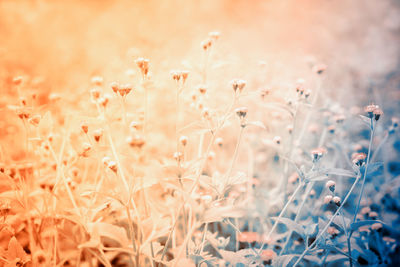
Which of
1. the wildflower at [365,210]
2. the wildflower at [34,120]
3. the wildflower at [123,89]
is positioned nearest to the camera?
the wildflower at [123,89]

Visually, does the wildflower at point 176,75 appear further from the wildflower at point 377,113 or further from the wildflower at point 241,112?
the wildflower at point 377,113

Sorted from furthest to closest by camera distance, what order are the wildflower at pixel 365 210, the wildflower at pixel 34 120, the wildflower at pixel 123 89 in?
the wildflower at pixel 365 210, the wildflower at pixel 34 120, the wildflower at pixel 123 89

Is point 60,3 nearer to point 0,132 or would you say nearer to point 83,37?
point 83,37

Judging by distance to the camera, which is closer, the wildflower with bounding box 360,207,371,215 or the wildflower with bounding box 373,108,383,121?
the wildflower with bounding box 373,108,383,121

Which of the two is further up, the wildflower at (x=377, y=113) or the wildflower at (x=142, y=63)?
the wildflower at (x=142, y=63)

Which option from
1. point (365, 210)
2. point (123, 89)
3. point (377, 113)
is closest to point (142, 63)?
point (123, 89)

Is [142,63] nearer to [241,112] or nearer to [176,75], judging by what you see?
[176,75]

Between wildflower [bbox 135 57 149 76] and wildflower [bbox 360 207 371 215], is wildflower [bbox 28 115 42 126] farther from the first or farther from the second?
wildflower [bbox 360 207 371 215]

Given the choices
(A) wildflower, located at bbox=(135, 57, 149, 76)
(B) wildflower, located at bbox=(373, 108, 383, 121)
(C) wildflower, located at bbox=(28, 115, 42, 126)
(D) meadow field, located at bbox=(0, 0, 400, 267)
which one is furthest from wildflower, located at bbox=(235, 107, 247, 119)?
(C) wildflower, located at bbox=(28, 115, 42, 126)

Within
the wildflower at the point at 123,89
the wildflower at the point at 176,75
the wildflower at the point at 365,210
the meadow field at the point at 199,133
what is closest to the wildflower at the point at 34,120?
the meadow field at the point at 199,133

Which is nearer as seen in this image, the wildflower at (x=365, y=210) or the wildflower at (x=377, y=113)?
the wildflower at (x=377, y=113)

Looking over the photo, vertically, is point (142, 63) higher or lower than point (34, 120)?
higher

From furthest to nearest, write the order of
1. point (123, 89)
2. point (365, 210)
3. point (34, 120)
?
point (365, 210) → point (34, 120) → point (123, 89)
